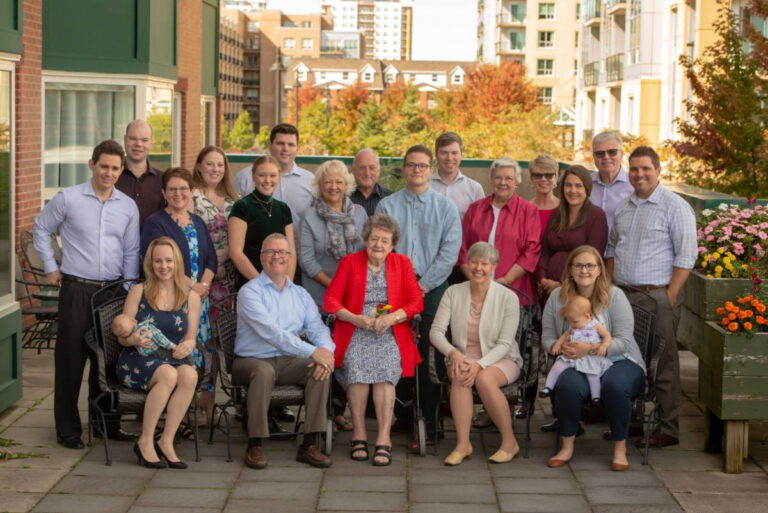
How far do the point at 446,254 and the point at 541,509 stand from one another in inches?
80.9

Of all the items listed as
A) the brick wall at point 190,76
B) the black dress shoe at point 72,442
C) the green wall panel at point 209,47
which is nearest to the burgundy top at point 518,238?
the black dress shoe at point 72,442

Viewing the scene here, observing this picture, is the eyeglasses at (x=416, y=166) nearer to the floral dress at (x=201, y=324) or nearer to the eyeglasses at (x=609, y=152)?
the eyeglasses at (x=609, y=152)

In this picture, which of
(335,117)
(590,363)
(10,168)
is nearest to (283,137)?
(10,168)

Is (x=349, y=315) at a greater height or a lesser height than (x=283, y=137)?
lesser

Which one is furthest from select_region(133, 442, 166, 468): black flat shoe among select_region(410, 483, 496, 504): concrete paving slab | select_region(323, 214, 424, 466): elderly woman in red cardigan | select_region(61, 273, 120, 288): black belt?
select_region(410, 483, 496, 504): concrete paving slab

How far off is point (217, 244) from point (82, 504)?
2.29 meters

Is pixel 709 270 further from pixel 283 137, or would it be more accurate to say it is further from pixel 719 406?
pixel 283 137

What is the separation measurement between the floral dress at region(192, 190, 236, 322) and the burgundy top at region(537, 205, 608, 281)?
211 cm

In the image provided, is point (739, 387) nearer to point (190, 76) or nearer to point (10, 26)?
point (10, 26)

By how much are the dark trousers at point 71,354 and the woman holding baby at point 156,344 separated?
0.36 m

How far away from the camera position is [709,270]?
7.47m

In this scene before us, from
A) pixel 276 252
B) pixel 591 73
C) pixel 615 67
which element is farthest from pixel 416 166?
pixel 591 73

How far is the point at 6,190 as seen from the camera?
8.03 m

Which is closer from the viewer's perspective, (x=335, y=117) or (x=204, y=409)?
(x=204, y=409)
